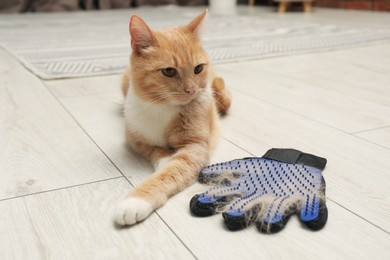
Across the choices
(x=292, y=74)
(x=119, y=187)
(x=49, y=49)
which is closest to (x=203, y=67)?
(x=119, y=187)

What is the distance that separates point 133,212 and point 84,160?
0.37 meters

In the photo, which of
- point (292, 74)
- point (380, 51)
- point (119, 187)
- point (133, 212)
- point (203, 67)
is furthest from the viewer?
point (380, 51)

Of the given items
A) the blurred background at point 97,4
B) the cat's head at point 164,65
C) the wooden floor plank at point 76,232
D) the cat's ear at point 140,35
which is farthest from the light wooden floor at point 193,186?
the blurred background at point 97,4

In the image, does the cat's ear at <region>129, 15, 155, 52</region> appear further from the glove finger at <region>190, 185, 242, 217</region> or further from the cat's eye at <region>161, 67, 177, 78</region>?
the glove finger at <region>190, 185, 242, 217</region>

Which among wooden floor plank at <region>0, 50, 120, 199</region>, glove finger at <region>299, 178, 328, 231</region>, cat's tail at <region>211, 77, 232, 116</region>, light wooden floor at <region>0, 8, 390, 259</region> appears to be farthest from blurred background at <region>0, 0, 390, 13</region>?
glove finger at <region>299, 178, 328, 231</region>

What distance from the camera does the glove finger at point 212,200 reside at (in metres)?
0.87

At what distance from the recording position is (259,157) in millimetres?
1106

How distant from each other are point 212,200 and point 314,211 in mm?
196

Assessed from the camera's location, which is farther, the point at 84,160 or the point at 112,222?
the point at 84,160

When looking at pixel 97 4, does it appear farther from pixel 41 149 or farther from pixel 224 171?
pixel 224 171

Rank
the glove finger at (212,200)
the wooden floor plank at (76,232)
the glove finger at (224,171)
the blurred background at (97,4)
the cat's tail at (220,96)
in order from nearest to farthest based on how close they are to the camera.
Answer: the wooden floor plank at (76,232), the glove finger at (212,200), the glove finger at (224,171), the cat's tail at (220,96), the blurred background at (97,4)

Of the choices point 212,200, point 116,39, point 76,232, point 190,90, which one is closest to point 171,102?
point 190,90

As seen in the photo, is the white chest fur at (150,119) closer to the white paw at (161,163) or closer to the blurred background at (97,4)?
the white paw at (161,163)

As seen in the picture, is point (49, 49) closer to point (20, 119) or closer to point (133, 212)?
point (20, 119)
